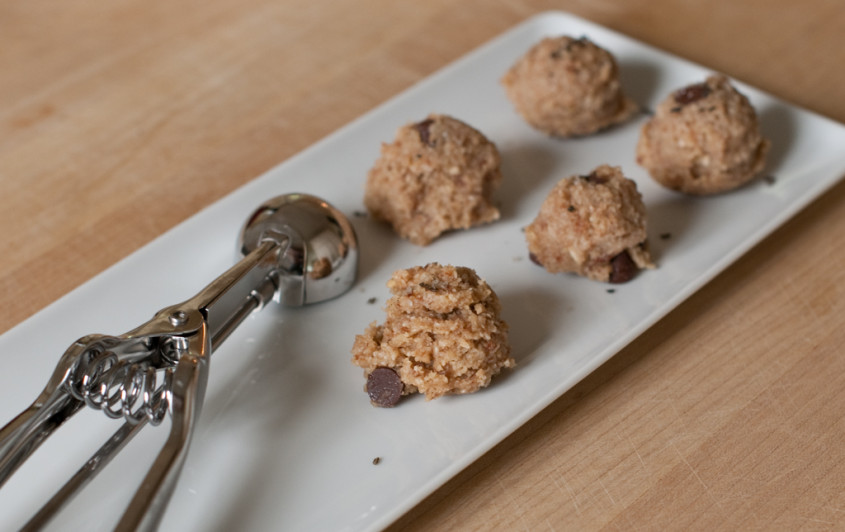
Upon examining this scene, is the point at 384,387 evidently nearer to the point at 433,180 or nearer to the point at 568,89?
the point at 433,180

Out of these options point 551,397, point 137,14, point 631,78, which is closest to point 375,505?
point 551,397

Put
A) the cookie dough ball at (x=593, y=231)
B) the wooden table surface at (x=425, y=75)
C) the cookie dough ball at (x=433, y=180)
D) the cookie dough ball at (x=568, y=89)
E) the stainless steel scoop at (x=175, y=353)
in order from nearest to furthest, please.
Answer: the stainless steel scoop at (x=175, y=353), the wooden table surface at (x=425, y=75), the cookie dough ball at (x=593, y=231), the cookie dough ball at (x=433, y=180), the cookie dough ball at (x=568, y=89)

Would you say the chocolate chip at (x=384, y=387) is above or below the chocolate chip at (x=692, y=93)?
above

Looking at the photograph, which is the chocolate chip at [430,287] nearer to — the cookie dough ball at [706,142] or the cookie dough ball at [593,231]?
the cookie dough ball at [593,231]

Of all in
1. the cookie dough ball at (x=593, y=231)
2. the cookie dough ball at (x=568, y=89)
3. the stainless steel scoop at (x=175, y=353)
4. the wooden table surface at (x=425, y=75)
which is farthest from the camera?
the cookie dough ball at (x=568, y=89)

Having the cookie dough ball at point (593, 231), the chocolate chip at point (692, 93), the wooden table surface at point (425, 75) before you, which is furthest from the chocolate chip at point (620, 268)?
the chocolate chip at point (692, 93)

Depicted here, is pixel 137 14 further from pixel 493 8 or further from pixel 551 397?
pixel 551 397

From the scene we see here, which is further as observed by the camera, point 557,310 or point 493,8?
point 493,8
